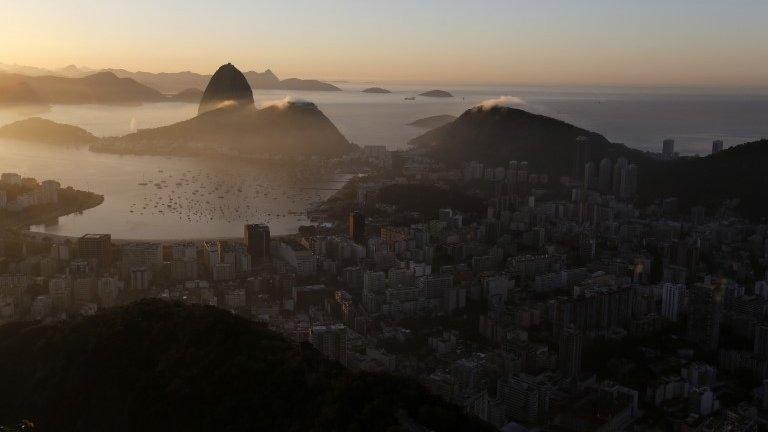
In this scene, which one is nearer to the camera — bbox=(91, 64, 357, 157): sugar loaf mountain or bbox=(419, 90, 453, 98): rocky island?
bbox=(91, 64, 357, 157): sugar loaf mountain

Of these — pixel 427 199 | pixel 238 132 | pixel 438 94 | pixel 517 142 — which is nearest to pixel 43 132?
pixel 238 132

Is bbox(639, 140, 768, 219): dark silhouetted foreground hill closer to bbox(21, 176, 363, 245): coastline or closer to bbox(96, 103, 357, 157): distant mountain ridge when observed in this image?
bbox(21, 176, 363, 245): coastline

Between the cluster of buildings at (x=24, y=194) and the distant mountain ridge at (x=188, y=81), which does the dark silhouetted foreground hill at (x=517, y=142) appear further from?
the distant mountain ridge at (x=188, y=81)

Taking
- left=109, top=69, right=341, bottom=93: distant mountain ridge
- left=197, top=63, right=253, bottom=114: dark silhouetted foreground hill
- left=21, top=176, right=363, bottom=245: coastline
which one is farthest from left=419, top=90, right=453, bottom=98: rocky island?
left=21, top=176, right=363, bottom=245: coastline

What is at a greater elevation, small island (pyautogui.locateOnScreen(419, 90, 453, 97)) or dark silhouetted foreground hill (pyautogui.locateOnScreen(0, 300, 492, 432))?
small island (pyautogui.locateOnScreen(419, 90, 453, 97))

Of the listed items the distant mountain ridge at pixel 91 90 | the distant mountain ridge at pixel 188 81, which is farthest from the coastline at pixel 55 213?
the distant mountain ridge at pixel 188 81

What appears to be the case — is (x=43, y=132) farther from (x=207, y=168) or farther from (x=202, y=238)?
(x=202, y=238)

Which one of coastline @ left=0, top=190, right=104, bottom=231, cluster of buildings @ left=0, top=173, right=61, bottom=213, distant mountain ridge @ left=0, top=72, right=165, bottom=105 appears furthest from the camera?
distant mountain ridge @ left=0, top=72, right=165, bottom=105
